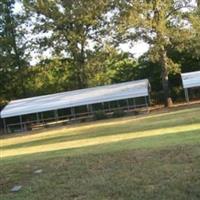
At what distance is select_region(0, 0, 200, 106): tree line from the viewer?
52.6 meters

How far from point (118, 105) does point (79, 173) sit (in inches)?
1731

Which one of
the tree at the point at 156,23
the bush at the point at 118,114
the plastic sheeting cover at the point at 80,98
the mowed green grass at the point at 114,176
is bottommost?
the bush at the point at 118,114

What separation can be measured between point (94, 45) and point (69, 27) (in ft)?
11.2

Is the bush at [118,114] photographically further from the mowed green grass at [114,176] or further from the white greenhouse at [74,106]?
the mowed green grass at [114,176]

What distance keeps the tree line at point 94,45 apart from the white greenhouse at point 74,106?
3499mm

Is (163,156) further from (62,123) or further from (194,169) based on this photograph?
(62,123)

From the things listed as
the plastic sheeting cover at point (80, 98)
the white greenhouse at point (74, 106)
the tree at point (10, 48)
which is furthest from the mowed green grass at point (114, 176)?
the tree at point (10, 48)

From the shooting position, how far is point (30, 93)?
65000mm

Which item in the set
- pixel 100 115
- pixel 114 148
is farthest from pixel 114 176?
pixel 100 115

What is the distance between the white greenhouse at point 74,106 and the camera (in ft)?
175

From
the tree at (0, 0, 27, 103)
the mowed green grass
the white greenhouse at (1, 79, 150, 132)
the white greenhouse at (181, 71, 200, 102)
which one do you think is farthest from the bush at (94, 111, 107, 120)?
the mowed green grass

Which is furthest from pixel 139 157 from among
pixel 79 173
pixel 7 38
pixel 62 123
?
pixel 7 38

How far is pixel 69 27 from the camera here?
2352 inches

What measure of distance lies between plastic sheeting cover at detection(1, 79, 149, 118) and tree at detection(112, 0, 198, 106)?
3.62 meters
